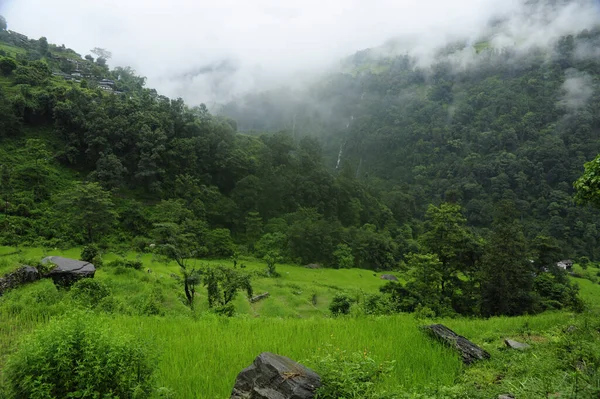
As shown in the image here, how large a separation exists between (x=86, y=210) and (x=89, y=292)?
78.2 feet

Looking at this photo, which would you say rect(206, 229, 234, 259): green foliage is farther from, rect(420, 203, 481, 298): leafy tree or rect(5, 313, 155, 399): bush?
rect(5, 313, 155, 399): bush

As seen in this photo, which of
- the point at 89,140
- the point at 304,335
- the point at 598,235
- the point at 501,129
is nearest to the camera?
the point at 304,335

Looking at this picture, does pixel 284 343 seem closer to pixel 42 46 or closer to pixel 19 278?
pixel 19 278

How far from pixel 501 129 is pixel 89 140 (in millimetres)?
111223

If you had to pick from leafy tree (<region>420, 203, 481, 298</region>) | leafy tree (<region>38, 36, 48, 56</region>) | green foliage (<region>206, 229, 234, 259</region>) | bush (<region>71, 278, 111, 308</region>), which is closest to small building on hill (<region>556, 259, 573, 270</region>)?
leafy tree (<region>420, 203, 481, 298</region>)

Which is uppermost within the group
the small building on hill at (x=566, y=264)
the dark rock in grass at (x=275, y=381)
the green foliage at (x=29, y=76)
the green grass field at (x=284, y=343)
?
the green foliage at (x=29, y=76)

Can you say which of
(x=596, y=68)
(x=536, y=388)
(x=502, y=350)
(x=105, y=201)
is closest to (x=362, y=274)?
(x=105, y=201)

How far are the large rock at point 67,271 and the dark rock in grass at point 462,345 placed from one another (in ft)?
43.7

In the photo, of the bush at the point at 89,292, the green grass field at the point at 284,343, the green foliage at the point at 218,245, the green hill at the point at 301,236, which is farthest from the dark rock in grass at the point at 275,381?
the green foliage at the point at 218,245

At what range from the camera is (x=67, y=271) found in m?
13.9

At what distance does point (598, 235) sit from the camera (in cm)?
7431

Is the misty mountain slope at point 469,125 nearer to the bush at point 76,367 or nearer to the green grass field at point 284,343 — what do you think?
the green grass field at point 284,343

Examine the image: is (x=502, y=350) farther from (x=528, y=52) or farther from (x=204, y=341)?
(x=528, y=52)

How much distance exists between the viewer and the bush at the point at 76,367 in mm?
4039
